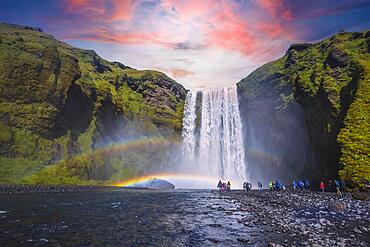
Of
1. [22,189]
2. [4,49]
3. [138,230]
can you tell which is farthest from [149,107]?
[138,230]

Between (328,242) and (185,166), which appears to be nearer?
(328,242)

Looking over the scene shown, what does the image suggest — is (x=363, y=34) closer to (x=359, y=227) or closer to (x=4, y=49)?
(x=359, y=227)

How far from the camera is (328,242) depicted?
11.5m

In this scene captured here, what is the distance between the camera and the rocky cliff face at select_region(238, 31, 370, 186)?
132 ft

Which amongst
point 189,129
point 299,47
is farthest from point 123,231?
point 189,129

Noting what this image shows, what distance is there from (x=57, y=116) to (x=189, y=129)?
1599 inches

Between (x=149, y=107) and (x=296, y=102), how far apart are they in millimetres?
62794

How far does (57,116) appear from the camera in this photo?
83.1 meters

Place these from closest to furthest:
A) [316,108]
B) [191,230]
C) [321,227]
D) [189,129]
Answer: [321,227], [191,230], [316,108], [189,129]

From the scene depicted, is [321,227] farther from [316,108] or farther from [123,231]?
[316,108]

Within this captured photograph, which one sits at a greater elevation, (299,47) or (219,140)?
(299,47)

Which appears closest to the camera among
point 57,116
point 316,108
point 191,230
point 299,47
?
point 191,230

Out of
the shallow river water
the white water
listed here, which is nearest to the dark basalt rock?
the white water

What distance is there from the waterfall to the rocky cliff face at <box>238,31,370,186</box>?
749 inches
